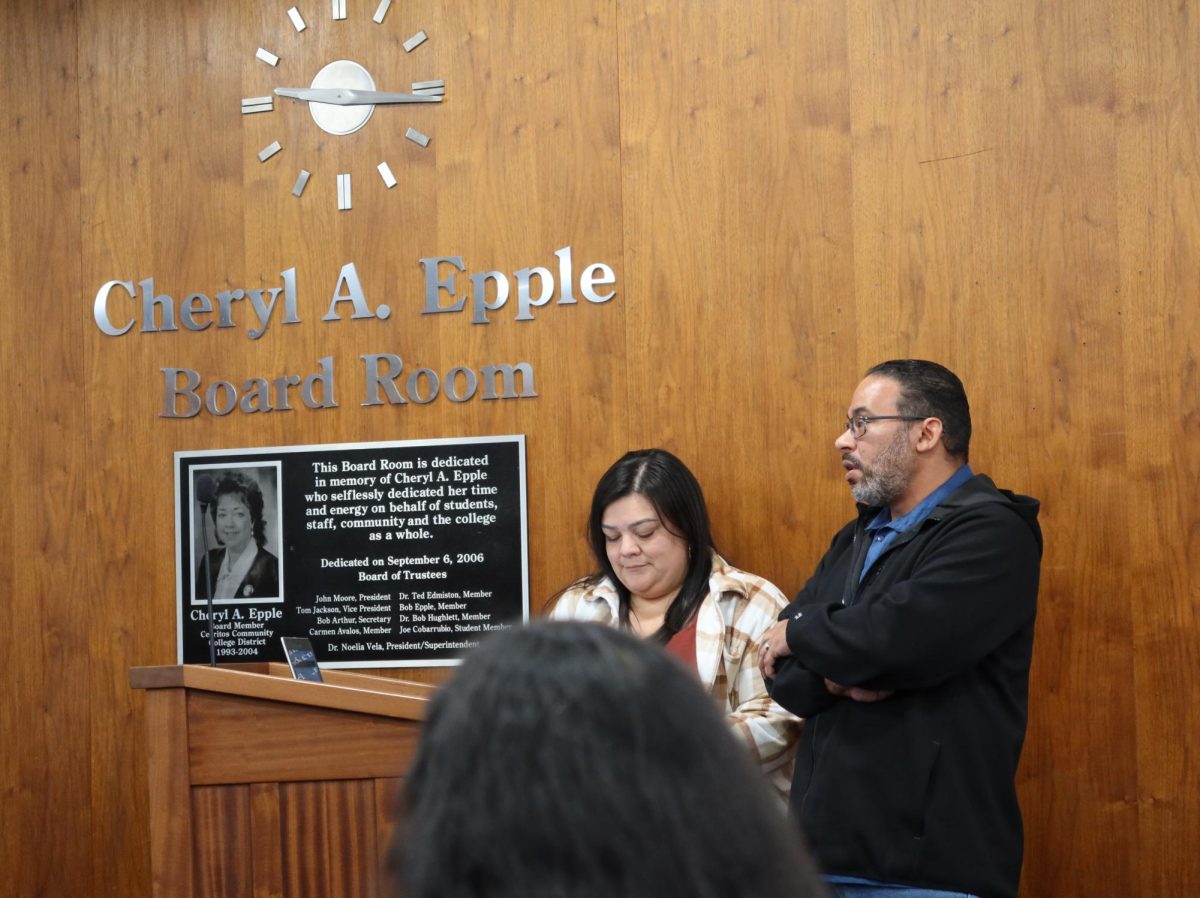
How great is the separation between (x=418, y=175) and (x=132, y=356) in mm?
1139

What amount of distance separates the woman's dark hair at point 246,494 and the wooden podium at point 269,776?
1.38 metres

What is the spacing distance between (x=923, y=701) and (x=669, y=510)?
1071 mm

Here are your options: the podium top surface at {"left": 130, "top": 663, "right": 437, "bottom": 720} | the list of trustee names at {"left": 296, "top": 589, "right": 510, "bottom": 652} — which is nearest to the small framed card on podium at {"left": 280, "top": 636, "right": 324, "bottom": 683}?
the podium top surface at {"left": 130, "top": 663, "right": 437, "bottom": 720}

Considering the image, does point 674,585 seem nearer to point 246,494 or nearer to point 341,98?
point 246,494

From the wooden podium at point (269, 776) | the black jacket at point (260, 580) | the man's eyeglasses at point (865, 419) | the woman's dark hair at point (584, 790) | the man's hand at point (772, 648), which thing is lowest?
the wooden podium at point (269, 776)

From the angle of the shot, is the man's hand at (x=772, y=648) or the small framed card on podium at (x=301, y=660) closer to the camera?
the man's hand at (x=772, y=648)

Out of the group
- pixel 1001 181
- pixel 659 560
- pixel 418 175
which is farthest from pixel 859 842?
pixel 418 175

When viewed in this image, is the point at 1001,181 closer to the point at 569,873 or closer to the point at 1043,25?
the point at 1043,25

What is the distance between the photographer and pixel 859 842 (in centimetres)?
277

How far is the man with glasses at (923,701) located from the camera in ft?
8.93

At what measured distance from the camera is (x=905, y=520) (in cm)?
309

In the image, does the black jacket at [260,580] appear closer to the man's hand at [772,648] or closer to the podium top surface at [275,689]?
the podium top surface at [275,689]

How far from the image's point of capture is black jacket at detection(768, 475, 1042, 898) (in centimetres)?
272

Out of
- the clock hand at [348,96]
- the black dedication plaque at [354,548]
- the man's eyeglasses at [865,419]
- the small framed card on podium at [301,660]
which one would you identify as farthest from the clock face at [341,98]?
the man's eyeglasses at [865,419]
